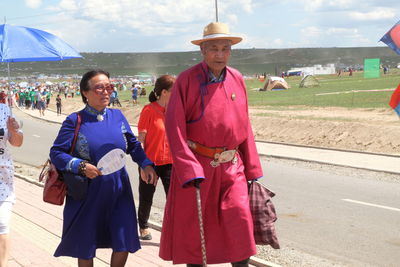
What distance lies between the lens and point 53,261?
5762 mm

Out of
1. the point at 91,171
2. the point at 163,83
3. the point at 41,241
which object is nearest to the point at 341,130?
the point at 163,83

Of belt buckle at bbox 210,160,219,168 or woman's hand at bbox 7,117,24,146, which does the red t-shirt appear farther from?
belt buckle at bbox 210,160,219,168

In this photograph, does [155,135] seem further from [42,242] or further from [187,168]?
[187,168]

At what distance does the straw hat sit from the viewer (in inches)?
162

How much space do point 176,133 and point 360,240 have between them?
3.94 metres

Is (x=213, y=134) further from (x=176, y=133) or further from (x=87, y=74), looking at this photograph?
(x=87, y=74)

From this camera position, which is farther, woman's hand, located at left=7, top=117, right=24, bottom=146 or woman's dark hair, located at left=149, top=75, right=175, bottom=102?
woman's dark hair, located at left=149, top=75, right=175, bottom=102

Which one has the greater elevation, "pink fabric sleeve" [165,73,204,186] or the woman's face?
the woman's face

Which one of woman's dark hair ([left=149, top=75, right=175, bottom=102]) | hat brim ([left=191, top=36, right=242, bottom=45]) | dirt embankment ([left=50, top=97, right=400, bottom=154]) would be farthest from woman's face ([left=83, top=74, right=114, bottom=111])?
dirt embankment ([left=50, top=97, right=400, bottom=154])

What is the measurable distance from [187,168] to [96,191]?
29.7 inches

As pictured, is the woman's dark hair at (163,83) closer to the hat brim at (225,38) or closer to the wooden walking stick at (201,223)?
the hat brim at (225,38)

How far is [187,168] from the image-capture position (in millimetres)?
3898

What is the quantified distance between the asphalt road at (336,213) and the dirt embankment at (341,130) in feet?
11.5

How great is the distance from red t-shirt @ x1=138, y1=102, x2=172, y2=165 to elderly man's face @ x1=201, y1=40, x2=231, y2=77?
2.24 m
